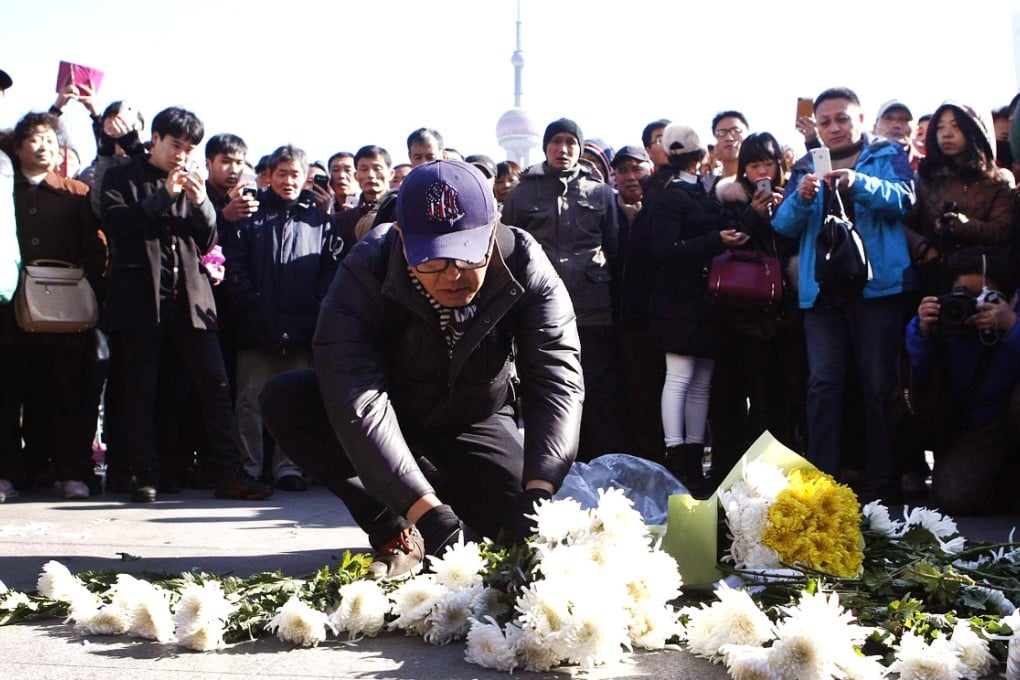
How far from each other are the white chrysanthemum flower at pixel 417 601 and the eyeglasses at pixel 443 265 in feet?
3.29

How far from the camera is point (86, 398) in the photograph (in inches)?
287

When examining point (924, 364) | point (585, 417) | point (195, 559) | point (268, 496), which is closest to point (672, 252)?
point (585, 417)

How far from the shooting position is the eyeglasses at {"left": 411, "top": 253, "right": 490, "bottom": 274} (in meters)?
3.60

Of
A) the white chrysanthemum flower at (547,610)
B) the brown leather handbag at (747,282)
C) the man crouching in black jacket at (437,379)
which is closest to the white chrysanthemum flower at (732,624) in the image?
the white chrysanthemum flower at (547,610)

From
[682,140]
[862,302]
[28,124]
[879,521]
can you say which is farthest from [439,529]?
[28,124]

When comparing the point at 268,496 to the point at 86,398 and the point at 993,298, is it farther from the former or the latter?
the point at 993,298

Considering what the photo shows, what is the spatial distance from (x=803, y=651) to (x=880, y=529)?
163cm

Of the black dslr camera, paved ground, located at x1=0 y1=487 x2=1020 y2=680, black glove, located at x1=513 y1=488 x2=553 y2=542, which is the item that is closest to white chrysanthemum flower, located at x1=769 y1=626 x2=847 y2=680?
paved ground, located at x1=0 y1=487 x2=1020 y2=680

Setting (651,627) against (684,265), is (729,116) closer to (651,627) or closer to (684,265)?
(684,265)

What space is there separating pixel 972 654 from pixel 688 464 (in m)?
4.48

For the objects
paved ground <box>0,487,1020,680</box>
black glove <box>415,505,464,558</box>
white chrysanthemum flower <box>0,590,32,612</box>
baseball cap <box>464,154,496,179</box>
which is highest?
baseball cap <box>464,154,496,179</box>

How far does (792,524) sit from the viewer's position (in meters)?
3.33

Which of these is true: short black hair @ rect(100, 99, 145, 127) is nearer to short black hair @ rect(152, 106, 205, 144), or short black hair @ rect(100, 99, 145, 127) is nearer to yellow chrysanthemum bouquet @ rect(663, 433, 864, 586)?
short black hair @ rect(152, 106, 205, 144)

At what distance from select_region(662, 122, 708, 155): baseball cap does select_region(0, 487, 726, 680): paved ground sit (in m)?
3.24
